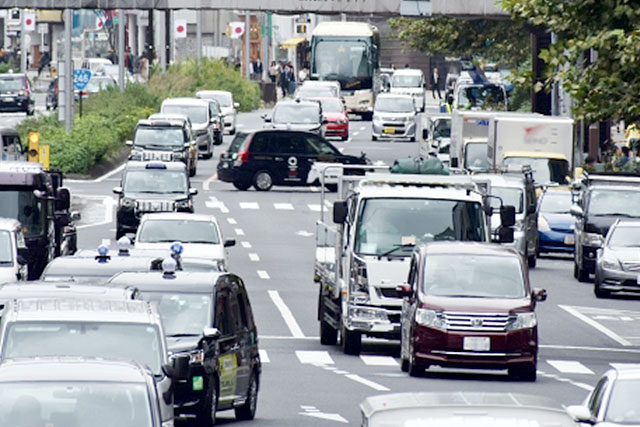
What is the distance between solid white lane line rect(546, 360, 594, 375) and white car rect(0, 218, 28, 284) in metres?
7.27

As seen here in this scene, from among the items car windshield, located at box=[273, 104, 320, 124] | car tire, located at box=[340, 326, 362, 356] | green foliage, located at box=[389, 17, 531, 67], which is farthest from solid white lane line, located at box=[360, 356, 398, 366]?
green foliage, located at box=[389, 17, 531, 67]

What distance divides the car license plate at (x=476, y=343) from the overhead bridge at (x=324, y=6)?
1469 inches

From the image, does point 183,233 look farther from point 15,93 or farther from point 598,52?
point 15,93

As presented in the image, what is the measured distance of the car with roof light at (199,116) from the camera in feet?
207

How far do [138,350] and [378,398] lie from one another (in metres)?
4.35

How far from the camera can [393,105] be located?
73.1m

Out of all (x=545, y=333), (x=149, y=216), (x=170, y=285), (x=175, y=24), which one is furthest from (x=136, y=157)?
(x=175, y=24)

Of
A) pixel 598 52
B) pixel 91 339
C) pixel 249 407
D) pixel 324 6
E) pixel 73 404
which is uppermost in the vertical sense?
pixel 324 6

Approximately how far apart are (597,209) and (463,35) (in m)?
32.1

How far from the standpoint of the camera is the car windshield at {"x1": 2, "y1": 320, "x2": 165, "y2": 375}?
1430 cm

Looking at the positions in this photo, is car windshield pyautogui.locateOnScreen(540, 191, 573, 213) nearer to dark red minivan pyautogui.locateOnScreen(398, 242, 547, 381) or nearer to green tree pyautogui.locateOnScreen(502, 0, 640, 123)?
green tree pyautogui.locateOnScreen(502, 0, 640, 123)

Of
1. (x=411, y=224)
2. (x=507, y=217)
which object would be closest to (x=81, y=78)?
(x=507, y=217)

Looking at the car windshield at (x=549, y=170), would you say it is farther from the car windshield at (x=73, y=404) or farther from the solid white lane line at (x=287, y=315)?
the car windshield at (x=73, y=404)

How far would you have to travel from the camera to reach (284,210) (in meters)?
49.4
